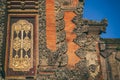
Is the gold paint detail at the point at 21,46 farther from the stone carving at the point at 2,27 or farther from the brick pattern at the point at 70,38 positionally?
the brick pattern at the point at 70,38

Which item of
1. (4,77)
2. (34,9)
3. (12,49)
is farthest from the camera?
(34,9)

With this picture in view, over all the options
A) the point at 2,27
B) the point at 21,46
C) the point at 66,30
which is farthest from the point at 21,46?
the point at 66,30

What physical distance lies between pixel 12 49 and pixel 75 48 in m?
2.57

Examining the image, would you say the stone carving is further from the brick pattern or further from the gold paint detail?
the brick pattern

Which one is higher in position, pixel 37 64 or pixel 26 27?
pixel 26 27

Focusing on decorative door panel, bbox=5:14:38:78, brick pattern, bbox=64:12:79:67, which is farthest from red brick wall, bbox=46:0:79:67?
decorative door panel, bbox=5:14:38:78

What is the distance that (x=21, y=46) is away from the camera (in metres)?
13.2

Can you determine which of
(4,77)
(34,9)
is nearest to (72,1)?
(34,9)

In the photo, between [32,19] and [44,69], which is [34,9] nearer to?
[32,19]

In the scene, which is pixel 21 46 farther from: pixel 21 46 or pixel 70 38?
pixel 70 38

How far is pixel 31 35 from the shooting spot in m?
13.4

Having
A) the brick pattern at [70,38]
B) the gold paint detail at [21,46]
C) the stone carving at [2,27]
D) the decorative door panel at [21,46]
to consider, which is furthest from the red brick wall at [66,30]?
the stone carving at [2,27]

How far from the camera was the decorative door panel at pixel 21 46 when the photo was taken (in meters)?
12.7

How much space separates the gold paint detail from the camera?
12.8 m
